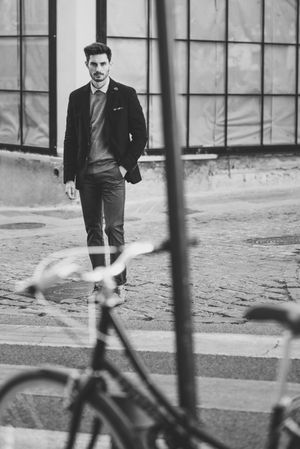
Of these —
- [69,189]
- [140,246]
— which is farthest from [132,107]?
[140,246]

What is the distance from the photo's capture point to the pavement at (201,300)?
5.97m

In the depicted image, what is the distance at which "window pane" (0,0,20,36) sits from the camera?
1531 cm

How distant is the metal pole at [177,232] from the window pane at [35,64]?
11.8 meters

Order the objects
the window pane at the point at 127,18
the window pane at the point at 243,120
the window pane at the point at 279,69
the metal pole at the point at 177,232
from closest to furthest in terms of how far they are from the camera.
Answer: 1. the metal pole at the point at 177,232
2. the window pane at the point at 127,18
3. the window pane at the point at 243,120
4. the window pane at the point at 279,69

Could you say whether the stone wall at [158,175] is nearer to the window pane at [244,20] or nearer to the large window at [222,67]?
the large window at [222,67]

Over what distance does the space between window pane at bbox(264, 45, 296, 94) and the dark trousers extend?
25.7 ft

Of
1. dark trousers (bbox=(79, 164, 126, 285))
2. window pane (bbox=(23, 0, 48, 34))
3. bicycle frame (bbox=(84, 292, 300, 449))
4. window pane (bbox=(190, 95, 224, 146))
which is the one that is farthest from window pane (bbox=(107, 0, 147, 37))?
bicycle frame (bbox=(84, 292, 300, 449))

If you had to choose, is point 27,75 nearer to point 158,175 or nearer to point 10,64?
point 10,64

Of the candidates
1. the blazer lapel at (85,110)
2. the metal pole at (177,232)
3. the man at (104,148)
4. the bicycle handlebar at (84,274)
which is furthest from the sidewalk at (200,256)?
the metal pole at (177,232)

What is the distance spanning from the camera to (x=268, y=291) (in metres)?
8.99

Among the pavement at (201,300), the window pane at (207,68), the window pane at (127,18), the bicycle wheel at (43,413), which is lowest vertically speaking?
the pavement at (201,300)

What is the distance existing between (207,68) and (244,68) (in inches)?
23.8

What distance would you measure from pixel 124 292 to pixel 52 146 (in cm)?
618

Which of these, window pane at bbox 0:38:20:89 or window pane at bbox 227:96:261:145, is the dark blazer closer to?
window pane at bbox 0:38:20:89
